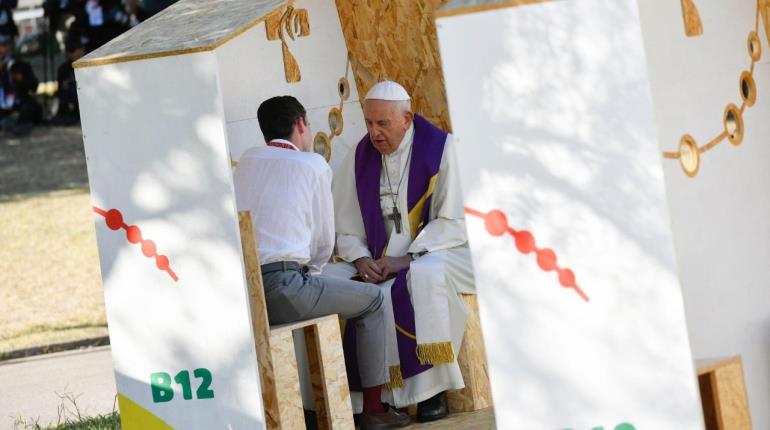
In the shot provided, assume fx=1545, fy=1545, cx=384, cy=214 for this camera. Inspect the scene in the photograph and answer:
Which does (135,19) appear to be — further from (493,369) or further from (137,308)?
(493,369)

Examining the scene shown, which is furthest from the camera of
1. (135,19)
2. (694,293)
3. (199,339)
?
(135,19)

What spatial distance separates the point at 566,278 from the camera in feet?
18.4

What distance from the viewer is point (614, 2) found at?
5.47m

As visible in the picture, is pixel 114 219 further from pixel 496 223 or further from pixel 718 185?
pixel 718 185

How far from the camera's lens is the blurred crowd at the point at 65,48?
20.2 m

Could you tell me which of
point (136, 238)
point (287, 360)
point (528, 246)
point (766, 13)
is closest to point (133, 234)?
point (136, 238)

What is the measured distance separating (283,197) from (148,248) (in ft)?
2.72

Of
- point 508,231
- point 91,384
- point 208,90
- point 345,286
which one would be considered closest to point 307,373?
point 345,286

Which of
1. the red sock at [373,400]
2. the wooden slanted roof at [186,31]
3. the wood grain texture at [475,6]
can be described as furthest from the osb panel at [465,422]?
the wood grain texture at [475,6]

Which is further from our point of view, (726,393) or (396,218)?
(396,218)

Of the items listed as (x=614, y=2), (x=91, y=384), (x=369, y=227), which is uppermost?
(x=614, y=2)

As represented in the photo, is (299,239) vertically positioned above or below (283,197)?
below

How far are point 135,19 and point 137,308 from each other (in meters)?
13.8

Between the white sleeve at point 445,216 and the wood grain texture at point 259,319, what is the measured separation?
1.37 metres
